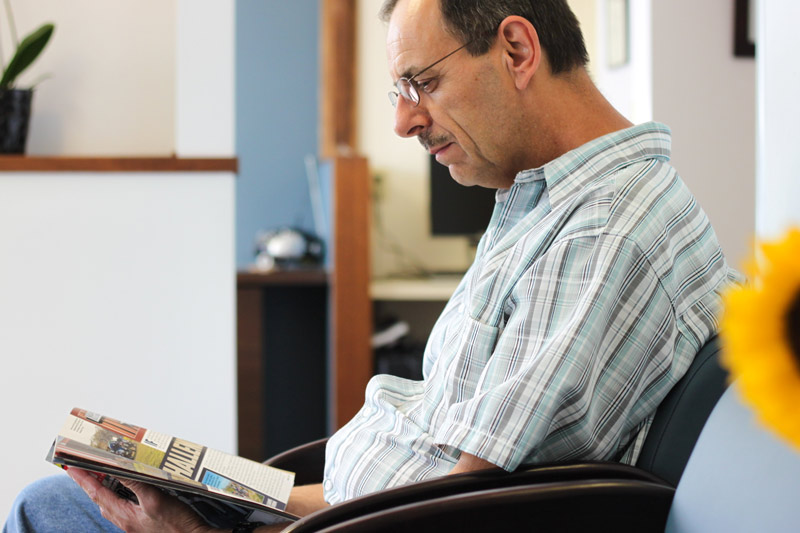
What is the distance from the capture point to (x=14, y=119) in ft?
7.50

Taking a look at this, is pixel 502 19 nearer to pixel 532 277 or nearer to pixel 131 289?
pixel 532 277

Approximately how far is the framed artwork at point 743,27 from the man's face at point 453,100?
5.14ft

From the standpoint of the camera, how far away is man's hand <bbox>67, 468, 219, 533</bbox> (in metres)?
1.12

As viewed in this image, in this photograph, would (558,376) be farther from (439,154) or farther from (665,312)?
(439,154)

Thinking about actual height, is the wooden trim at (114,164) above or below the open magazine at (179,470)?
above

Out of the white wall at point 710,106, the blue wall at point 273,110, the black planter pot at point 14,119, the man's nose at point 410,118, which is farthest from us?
the blue wall at point 273,110

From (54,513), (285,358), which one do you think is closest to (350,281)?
(285,358)

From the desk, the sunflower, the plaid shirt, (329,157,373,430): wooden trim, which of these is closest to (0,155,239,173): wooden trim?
(329,157,373,430): wooden trim

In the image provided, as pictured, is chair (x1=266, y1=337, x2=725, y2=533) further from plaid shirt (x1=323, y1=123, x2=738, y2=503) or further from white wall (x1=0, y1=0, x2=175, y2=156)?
white wall (x1=0, y1=0, x2=175, y2=156)

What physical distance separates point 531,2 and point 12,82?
5.59 ft

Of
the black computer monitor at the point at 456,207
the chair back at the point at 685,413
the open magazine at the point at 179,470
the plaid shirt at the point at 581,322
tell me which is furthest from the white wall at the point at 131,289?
the black computer monitor at the point at 456,207

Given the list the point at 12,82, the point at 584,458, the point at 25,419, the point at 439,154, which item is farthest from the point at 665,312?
the point at 12,82

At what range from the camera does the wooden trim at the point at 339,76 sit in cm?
396

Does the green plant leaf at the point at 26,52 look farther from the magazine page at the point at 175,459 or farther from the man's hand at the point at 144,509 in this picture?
the man's hand at the point at 144,509
